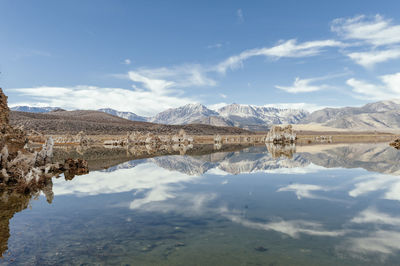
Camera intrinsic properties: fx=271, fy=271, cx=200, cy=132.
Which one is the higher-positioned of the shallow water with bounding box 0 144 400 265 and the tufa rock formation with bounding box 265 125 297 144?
the tufa rock formation with bounding box 265 125 297 144

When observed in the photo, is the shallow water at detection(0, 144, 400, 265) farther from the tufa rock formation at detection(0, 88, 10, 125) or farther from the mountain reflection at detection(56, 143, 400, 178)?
the mountain reflection at detection(56, 143, 400, 178)

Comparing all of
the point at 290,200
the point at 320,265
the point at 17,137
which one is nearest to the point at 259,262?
the point at 320,265

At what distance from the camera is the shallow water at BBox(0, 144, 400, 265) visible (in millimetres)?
7121

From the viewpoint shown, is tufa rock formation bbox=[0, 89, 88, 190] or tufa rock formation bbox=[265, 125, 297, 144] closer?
tufa rock formation bbox=[0, 89, 88, 190]

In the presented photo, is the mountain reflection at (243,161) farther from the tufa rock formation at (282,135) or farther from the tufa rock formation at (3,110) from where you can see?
the tufa rock formation at (282,135)

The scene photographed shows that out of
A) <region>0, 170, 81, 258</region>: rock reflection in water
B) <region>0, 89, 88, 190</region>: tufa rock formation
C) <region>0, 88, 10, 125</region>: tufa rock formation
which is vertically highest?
<region>0, 88, 10, 125</region>: tufa rock formation

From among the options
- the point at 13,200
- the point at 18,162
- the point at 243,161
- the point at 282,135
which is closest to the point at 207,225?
the point at 13,200

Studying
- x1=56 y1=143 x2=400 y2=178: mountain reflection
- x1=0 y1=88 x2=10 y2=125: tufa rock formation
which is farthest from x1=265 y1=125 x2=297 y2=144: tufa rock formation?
x1=0 y1=88 x2=10 y2=125: tufa rock formation

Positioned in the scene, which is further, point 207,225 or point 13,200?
point 13,200

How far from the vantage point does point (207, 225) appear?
954 cm

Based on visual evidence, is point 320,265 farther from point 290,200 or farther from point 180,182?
point 180,182

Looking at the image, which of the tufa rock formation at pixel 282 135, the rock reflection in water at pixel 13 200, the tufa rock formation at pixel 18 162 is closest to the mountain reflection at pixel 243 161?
the tufa rock formation at pixel 18 162

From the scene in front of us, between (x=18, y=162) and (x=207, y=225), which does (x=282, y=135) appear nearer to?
(x=18, y=162)

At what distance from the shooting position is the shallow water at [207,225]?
23.4 feet
